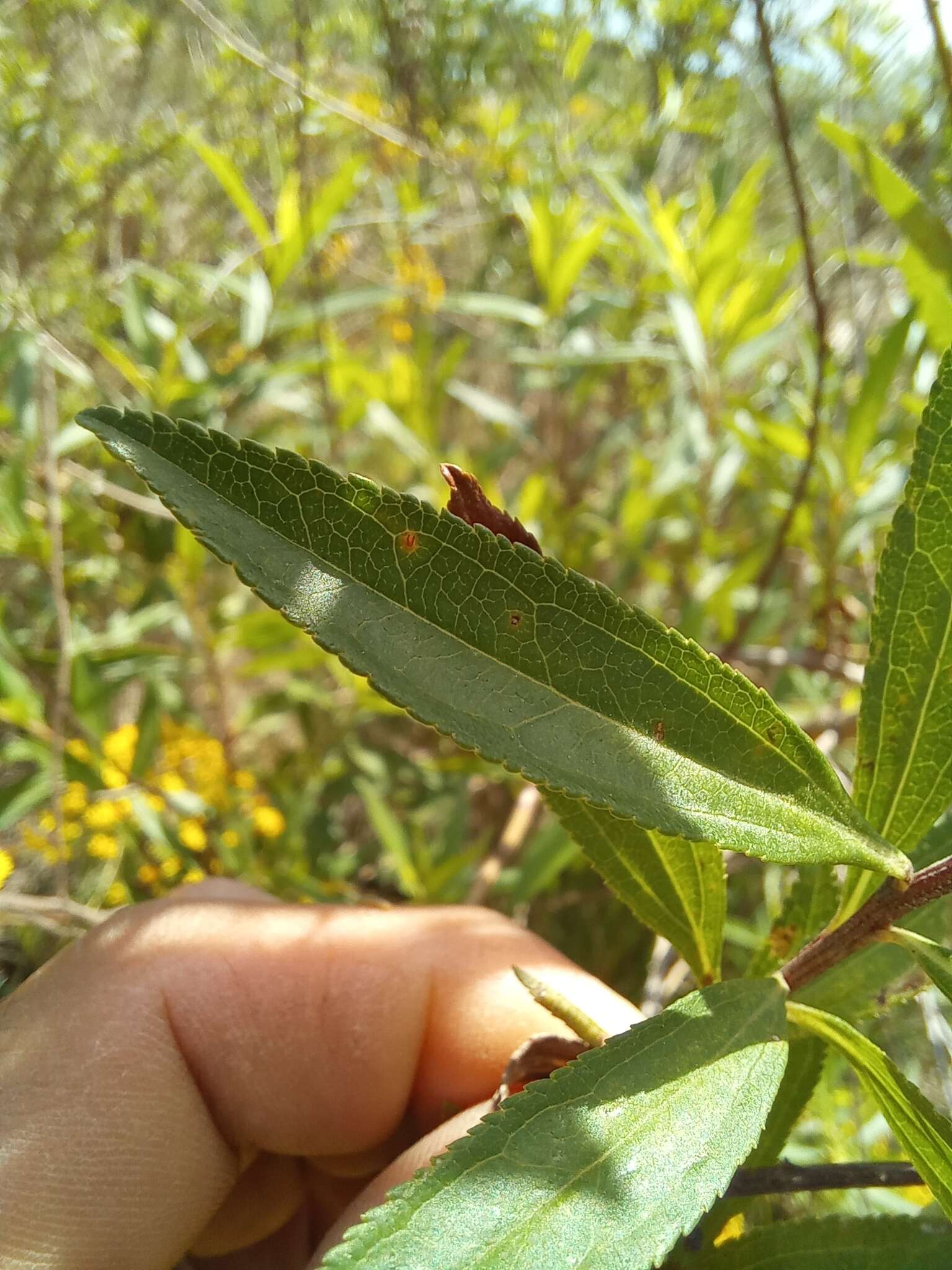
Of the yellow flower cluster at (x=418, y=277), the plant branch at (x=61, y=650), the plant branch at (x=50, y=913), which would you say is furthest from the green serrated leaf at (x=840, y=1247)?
the yellow flower cluster at (x=418, y=277)

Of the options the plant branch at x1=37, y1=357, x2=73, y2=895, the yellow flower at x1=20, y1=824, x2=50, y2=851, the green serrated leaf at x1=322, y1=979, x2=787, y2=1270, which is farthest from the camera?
the yellow flower at x1=20, y1=824, x2=50, y2=851

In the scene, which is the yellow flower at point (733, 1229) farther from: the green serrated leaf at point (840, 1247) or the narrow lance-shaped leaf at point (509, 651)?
the narrow lance-shaped leaf at point (509, 651)

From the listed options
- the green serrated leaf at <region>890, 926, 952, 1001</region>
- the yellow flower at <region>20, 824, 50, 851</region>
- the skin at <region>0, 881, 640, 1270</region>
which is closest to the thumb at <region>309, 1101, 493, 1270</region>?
the skin at <region>0, 881, 640, 1270</region>

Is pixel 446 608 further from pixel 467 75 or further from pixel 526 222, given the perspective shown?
pixel 467 75

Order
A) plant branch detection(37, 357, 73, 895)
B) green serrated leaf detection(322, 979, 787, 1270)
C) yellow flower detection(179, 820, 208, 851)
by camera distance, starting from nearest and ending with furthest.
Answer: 1. green serrated leaf detection(322, 979, 787, 1270)
2. plant branch detection(37, 357, 73, 895)
3. yellow flower detection(179, 820, 208, 851)

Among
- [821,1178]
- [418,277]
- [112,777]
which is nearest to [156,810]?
[112,777]

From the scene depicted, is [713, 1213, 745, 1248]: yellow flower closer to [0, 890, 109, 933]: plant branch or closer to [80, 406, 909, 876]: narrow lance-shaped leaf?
[80, 406, 909, 876]: narrow lance-shaped leaf

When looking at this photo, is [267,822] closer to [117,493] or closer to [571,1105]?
[117,493]
